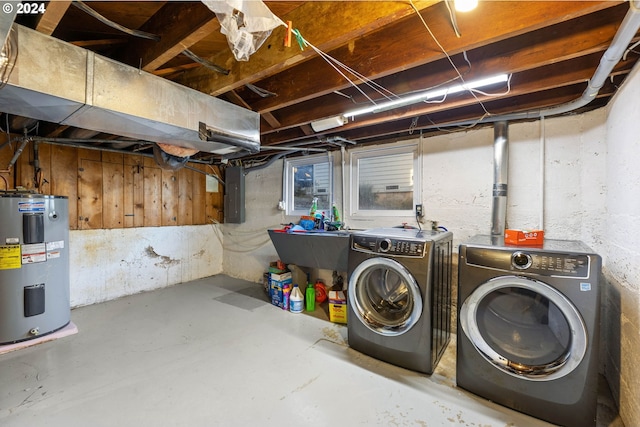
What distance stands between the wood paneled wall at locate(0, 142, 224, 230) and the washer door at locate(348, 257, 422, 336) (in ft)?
10.5

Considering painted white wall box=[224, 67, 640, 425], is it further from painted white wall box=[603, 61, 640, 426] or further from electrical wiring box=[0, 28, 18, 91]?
electrical wiring box=[0, 28, 18, 91]

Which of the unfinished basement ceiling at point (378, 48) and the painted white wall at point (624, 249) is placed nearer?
the unfinished basement ceiling at point (378, 48)

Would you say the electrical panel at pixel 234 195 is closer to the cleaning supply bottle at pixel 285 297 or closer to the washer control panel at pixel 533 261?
the cleaning supply bottle at pixel 285 297

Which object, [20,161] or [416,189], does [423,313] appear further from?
[20,161]

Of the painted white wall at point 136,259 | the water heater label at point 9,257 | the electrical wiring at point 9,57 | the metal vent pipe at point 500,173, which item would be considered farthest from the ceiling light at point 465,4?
the painted white wall at point 136,259

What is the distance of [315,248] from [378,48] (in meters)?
1.88

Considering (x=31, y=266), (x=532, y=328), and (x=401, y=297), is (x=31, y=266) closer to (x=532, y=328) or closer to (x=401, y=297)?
(x=401, y=297)

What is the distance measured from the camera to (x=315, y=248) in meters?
2.78

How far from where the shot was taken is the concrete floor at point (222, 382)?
Result: 1498mm

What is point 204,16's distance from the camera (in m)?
1.15

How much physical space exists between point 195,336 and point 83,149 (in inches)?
106

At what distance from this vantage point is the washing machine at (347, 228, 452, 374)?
73.3 inches

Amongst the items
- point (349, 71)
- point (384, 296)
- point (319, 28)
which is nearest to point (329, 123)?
point (349, 71)

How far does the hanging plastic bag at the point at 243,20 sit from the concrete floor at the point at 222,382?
1.90 meters
